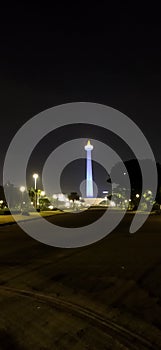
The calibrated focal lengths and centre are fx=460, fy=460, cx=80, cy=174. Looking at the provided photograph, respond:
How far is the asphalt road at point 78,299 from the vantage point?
5.92 meters

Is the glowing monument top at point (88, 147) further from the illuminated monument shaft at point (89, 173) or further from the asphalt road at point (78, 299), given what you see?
the asphalt road at point (78, 299)

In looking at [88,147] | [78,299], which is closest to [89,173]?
[88,147]

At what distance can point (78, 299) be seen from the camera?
8.15 m

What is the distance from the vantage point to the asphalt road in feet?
19.4

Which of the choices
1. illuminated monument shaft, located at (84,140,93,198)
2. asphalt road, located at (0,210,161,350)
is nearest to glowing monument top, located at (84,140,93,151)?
illuminated monument shaft, located at (84,140,93,198)

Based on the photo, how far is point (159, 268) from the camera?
12.2 meters

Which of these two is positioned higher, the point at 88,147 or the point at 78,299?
the point at 88,147

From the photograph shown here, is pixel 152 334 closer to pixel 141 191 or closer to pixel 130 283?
pixel 130 283

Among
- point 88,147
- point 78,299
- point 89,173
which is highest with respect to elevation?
point 88,147

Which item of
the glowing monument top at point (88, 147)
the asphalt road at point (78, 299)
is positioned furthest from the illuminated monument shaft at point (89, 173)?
the asphalt road at point (78, 299)

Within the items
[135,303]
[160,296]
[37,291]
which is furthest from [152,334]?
[37,291]

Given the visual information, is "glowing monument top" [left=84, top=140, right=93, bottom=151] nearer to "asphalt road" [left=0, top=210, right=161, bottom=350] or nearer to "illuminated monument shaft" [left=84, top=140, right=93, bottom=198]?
"illuminated monument shaft" [left=84, top=140, right=93, bottom=198]

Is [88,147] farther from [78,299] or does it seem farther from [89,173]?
[78,299]

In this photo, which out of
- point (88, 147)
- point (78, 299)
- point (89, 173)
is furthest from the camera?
point (88, 147)
